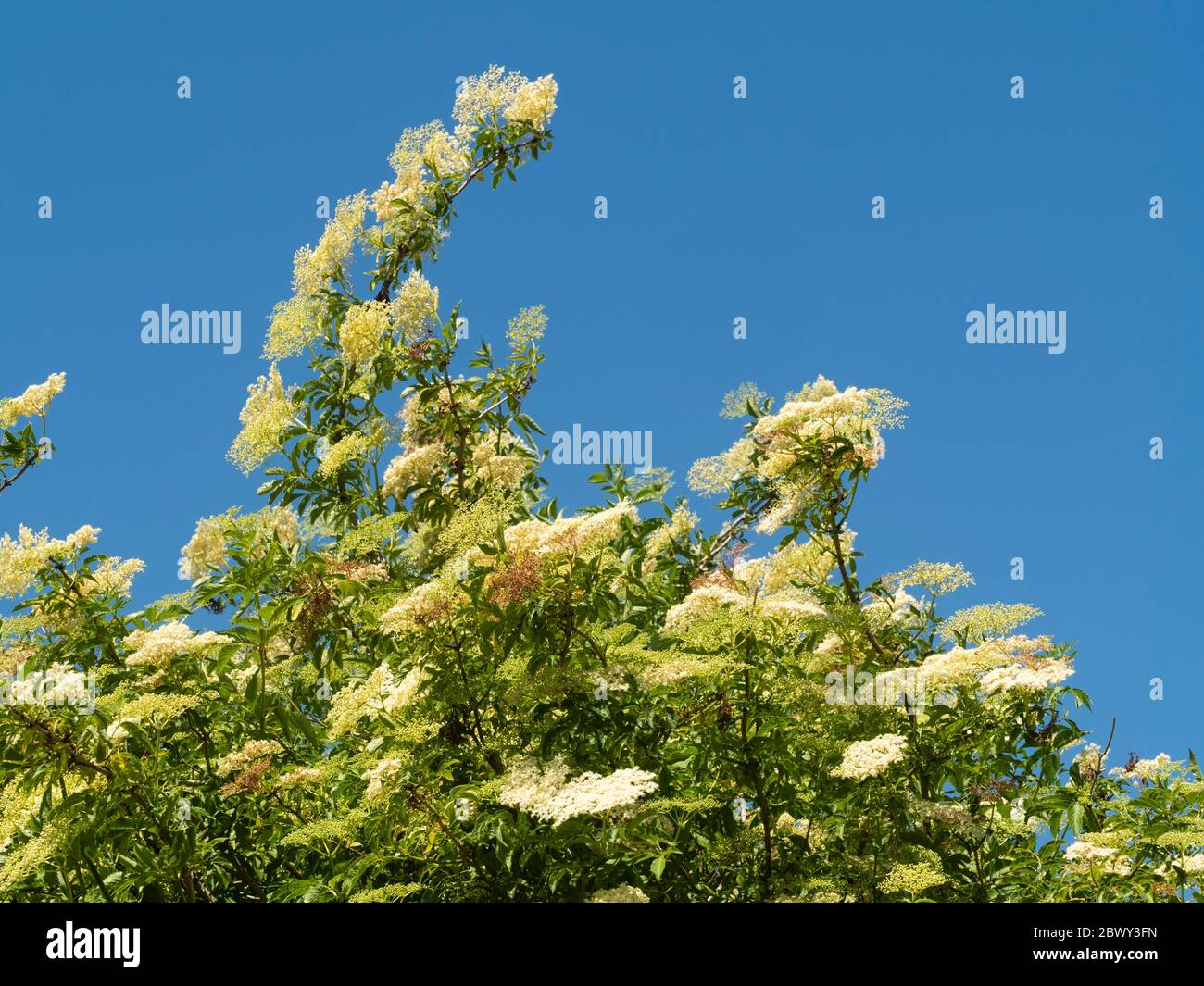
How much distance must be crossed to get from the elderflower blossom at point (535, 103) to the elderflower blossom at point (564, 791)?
16.4 ft

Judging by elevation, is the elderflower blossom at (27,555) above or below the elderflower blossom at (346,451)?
below

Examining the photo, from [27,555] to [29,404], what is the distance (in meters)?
1.44

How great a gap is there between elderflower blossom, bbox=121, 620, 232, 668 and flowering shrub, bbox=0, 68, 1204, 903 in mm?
13

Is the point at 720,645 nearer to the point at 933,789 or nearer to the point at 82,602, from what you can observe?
the point at 933,789

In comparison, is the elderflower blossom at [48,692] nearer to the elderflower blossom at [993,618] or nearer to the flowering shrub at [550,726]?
the flowering shrub at [550,726]

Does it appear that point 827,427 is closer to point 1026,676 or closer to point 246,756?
point 1026,676

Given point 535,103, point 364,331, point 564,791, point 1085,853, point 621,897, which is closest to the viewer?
point 564,791

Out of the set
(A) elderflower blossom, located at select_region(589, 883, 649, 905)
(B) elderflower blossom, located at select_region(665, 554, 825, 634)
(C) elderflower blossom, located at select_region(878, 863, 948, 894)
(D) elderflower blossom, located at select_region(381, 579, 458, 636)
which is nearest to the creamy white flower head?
(C) elderflower blossom, located at select_region(878, 863, 948, 894)

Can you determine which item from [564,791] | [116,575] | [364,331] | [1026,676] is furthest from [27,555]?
[1026,676]

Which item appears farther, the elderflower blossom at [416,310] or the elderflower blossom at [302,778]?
the elderflower blossom at [416,310]

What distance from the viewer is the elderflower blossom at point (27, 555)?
5.88 m

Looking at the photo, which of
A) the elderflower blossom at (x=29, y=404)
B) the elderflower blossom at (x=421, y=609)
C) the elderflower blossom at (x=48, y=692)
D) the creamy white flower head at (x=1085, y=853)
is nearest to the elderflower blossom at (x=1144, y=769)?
the creamy white flower head at (x=1085, y=853)

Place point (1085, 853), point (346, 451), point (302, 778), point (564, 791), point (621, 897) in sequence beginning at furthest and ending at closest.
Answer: point (346, 451)
point (302, 778)
point (1085, 853)
point (621, 897)
point (564, 791)

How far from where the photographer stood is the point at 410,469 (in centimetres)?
641
